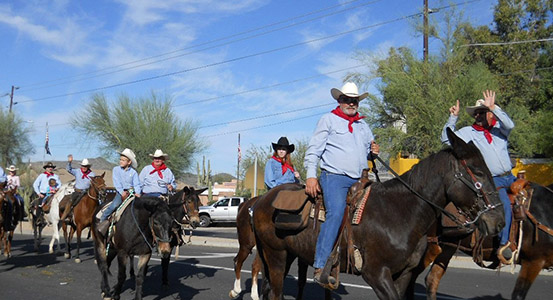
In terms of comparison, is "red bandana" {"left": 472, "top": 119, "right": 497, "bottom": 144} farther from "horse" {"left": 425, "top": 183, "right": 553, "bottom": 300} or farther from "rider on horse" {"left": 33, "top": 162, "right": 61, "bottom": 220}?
"rider on horse" {"left": 33, "top": 162, "right": 61, "bottom": 220}

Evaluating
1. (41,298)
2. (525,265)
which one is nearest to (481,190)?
(525,265)

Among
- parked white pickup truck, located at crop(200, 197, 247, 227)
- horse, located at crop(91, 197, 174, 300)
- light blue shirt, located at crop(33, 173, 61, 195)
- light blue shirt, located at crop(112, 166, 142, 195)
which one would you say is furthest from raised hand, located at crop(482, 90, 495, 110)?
parked white pickup truck, located at crop(200, 197, 247, 227)

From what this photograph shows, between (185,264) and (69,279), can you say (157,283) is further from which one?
(185,264)

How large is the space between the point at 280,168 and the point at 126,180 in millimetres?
3101

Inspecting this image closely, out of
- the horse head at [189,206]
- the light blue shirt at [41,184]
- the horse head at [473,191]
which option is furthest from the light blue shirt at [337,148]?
the light blue shirt at [41,184]

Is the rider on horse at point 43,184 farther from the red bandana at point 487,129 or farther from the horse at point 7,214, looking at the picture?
the red bandana at point 487,129

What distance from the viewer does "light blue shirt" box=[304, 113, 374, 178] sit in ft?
18.6

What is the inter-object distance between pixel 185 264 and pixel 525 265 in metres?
8.88

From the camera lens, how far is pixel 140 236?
8.87m

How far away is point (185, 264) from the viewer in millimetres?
13719

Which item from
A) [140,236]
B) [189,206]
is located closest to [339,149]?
[140,236]

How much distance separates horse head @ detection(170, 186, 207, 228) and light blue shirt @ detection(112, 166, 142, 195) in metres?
0.79

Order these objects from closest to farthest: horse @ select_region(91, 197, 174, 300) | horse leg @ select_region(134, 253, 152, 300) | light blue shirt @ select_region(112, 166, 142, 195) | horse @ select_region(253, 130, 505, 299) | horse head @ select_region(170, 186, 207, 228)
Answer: horse @ select_region(253, 130, 505, 299), horse leg @ select_region(134, 253, 152, 300), horse @ select_region(91, 197, 174, 300), light blue shirt @ select_region(112, 166, 142, 195), horse head @ select_region(170, 186, 207, 228)

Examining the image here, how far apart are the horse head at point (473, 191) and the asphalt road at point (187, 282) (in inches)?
178
